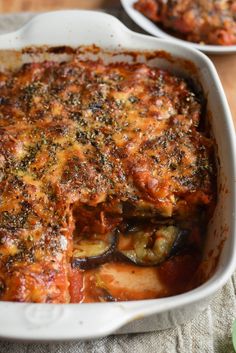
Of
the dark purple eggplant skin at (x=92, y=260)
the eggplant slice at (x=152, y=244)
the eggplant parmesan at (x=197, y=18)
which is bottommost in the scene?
the dark purple eggplant skin at (x=92, y=260)

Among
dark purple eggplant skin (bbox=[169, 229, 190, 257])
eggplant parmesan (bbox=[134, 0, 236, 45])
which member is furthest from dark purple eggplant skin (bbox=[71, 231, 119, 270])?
eggplant parmesan (bbox=[134, 0, 236, 45])

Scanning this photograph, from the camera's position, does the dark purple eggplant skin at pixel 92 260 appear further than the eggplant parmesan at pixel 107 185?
Yes

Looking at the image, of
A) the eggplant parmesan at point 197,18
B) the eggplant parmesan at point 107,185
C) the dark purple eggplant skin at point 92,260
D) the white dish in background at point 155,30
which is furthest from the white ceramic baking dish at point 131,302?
the eggplant parmesan at point 197,18

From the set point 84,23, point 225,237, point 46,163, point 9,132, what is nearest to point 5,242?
point 46,163

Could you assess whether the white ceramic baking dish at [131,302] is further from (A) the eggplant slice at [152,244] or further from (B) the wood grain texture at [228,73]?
(B) the wood grain texture at [228,73]

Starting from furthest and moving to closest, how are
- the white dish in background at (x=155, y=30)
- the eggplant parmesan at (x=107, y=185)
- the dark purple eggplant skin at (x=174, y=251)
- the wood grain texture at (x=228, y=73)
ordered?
the white dish in background at (x=155, y=30) → the wood grain texture at (x=228, y=73) → the dark purple eggplant skin at (x=174, y=251) → the eggplant parmesan at (x=107, y=185)
